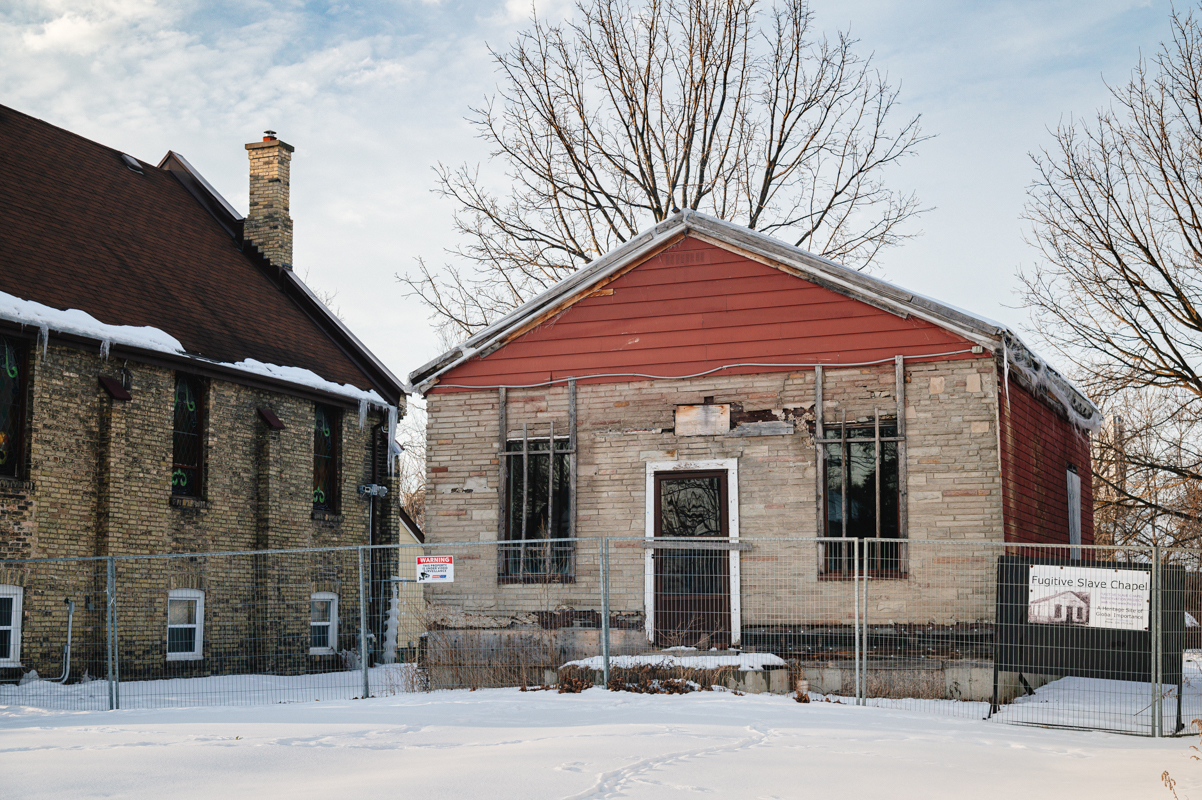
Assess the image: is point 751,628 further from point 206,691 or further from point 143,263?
point 143,263

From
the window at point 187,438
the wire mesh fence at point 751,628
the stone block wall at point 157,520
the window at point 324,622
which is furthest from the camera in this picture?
the window at point 324,622

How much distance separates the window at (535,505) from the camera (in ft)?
47.7

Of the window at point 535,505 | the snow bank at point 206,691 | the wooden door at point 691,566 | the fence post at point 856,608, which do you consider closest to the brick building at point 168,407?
the snow bank at point 206,691

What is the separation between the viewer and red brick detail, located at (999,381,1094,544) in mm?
13055

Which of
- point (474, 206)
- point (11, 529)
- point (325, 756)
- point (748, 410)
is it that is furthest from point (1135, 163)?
point (11, 529)

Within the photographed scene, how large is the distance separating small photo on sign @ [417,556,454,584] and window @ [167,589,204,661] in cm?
701

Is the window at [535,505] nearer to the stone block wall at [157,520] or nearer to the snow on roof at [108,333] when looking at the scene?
the stone block wall at [157,520]

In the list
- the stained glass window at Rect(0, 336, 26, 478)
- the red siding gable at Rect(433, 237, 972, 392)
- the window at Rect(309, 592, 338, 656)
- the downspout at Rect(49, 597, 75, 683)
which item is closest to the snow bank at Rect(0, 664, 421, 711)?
the downspout at Rect(49, 597, 75, 683)

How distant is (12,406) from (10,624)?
308 cm

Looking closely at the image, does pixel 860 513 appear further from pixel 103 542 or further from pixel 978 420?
pixel 103 542

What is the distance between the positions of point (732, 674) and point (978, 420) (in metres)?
4.01

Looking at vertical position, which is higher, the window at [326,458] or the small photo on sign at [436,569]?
the window at [326,458]

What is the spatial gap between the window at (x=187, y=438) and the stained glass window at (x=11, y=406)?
2954 millimetres

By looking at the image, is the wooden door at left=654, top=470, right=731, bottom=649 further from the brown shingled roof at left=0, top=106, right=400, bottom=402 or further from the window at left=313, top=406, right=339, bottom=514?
the window at left=313, top=406, right=339, bottom=514
